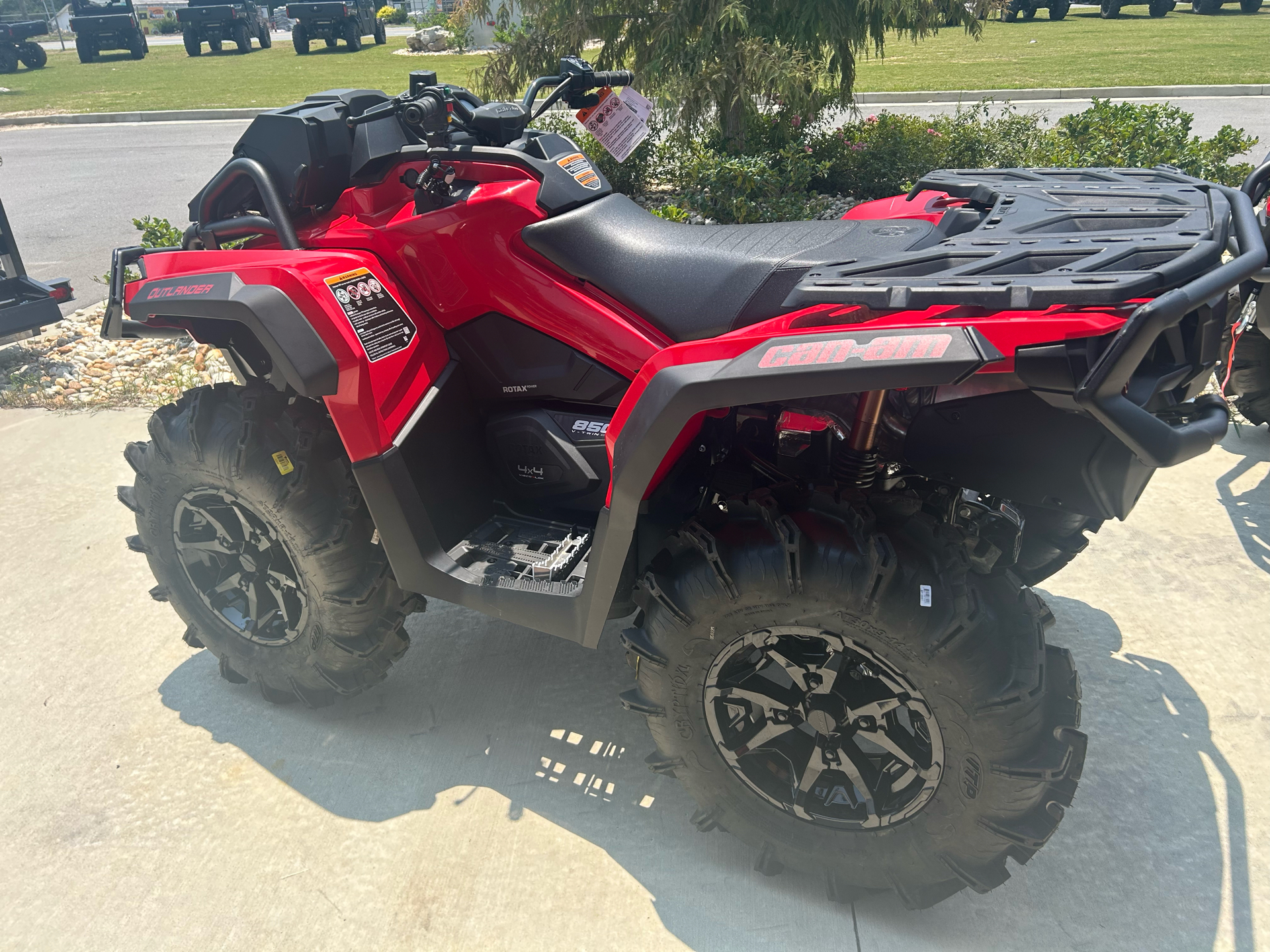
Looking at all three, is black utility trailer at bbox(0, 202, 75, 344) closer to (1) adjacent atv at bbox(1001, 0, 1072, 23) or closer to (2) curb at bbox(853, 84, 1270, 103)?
(2) curb at bbox(853, 84, 1270, 103)

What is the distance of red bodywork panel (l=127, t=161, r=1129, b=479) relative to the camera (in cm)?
232

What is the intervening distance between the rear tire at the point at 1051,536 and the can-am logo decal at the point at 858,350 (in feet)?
3.63

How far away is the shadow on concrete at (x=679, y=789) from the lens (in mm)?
2098

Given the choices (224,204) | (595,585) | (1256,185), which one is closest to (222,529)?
(224,204)

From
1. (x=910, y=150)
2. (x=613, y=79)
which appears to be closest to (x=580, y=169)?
(x=613, y=79)

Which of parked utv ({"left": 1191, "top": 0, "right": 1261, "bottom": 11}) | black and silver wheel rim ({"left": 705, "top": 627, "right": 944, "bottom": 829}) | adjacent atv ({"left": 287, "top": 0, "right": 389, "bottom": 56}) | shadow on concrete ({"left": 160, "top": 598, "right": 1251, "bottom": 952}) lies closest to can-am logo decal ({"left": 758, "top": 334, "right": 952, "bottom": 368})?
black and silver wheel rim ({"left": 705, "top": 627, "right": 944, "bottom": 829})

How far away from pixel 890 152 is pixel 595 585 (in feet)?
23.1

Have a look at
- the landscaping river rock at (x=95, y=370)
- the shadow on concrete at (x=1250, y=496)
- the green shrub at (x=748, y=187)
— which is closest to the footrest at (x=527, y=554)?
the shadow on concrete at (x=1250, y=496)

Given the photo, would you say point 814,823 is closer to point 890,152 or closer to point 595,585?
point 595,585

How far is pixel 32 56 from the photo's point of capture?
26.1 metres

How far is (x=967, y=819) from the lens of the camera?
194 cm

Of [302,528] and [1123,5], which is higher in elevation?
[302,528]

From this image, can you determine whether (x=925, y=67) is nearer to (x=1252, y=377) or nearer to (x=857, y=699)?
(x=1252, y=377)

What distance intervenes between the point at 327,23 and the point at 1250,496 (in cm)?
2882
